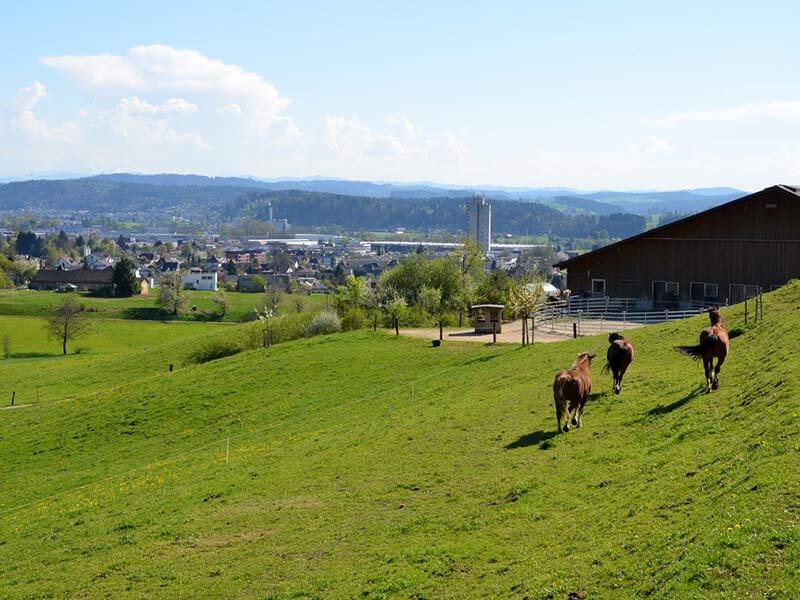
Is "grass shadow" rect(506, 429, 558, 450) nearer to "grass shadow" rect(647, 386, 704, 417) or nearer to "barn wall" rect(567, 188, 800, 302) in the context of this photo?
"grass shadow" rect(647, 386, 704, 417)

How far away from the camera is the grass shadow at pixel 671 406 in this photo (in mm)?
20359

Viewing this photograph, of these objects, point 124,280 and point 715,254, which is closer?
point 715,254

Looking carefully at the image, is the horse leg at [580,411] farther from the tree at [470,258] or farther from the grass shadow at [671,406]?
the tree at [470,258]

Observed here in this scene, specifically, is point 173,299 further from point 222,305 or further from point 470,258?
point 470,258

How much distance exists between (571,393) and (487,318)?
2814cm

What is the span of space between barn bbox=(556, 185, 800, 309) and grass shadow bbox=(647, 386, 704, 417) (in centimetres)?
2899

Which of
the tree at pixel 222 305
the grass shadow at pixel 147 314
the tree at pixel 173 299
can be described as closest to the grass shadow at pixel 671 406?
the grass shadow at pixel 147 314

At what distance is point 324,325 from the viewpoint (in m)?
57.9

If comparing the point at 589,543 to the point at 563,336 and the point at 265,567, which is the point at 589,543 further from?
the point at 563,336

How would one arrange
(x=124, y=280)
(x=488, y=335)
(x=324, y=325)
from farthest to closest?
(x=124, y=280)
(x=324, y=325)
(x=488, y=335)

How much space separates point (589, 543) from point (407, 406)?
55.5 ft

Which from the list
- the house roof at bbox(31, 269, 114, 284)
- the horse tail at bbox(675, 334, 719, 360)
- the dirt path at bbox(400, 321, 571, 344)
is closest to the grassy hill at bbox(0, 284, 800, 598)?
the horse tail at bbox(675, 334, 719, 360)

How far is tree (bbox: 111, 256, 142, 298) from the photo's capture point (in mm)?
152625

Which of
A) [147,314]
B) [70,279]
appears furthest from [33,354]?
[70,279]
